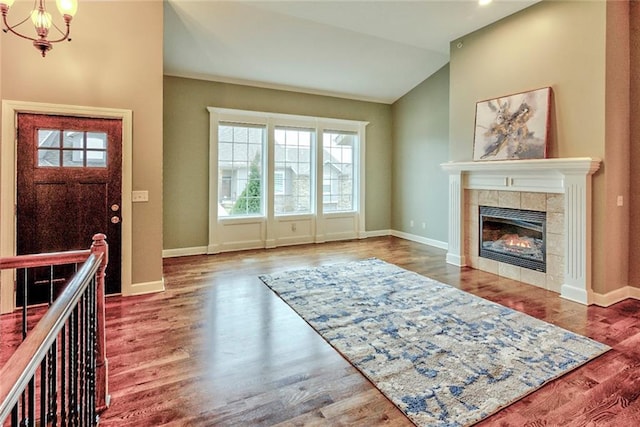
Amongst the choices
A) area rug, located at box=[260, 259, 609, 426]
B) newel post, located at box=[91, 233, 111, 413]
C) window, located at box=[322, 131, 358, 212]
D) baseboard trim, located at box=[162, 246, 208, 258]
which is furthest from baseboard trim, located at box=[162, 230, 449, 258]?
newel post, located at box=[91, 233, 111, 413]

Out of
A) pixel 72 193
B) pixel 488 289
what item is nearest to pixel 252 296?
pixel 72 193

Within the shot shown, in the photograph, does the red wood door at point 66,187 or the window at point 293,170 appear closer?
the red wood door at point 66,187

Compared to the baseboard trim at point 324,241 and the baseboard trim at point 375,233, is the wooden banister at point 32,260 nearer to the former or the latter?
the baseboard trim at point 324,241

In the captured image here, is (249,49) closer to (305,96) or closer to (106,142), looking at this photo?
(305,96)

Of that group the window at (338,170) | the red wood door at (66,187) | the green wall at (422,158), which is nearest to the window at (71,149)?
the red wood door at (66,187)

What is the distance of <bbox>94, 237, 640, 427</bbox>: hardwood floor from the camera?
6.38 ft

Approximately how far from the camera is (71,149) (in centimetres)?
364

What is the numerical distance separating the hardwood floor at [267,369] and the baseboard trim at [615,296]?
4.0 inches

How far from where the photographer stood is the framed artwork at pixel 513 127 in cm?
410

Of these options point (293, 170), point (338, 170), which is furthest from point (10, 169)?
point (338, 170)

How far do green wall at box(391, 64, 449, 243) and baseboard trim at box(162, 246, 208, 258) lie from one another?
167 inches

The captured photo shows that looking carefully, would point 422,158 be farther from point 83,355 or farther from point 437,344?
point 83,355

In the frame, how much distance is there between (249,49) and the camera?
5.25 meters

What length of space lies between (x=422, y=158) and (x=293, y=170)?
263cm
